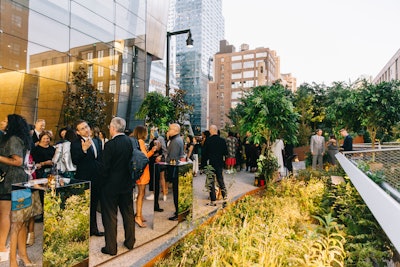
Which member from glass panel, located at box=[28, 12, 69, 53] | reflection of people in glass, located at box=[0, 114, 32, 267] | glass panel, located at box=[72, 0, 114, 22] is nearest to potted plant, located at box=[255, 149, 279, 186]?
reflection of people in glass, located at box=[0, 114, 32, 267]

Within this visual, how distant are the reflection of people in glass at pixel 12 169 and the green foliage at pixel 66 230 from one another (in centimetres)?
48

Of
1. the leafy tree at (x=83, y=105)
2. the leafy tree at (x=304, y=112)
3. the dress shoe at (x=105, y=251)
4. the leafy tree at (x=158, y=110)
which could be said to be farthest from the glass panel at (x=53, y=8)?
the leafy tree at (x=304, y=112)

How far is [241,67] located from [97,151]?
3896 inches

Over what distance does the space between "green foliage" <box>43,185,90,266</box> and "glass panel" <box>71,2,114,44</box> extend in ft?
40.5

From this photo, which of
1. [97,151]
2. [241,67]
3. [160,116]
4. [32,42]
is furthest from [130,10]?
[241,67]

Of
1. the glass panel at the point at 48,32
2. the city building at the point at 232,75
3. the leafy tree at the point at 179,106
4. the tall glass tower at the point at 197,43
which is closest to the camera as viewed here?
the glass panel at the point at 48,32

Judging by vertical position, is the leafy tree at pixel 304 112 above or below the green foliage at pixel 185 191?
above

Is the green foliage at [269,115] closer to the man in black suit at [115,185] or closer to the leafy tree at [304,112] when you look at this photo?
the man in black suit at [115,185]

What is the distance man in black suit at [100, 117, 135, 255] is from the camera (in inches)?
159

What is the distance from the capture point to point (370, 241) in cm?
389

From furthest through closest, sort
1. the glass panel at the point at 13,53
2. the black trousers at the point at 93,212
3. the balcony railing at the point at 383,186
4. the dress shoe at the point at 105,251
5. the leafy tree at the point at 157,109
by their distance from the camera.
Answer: the leafy tree at the point at 157,109
the glass panel at the point at 13,53
the black trousers at the point at 93,212
the dress shoe at the point at 105,251
the balcony railing at the point at 383,186

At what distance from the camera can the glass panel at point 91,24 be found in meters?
Result: 13.4

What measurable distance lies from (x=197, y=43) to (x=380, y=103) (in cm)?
12904

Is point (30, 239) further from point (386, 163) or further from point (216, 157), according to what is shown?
point (386, 163)
